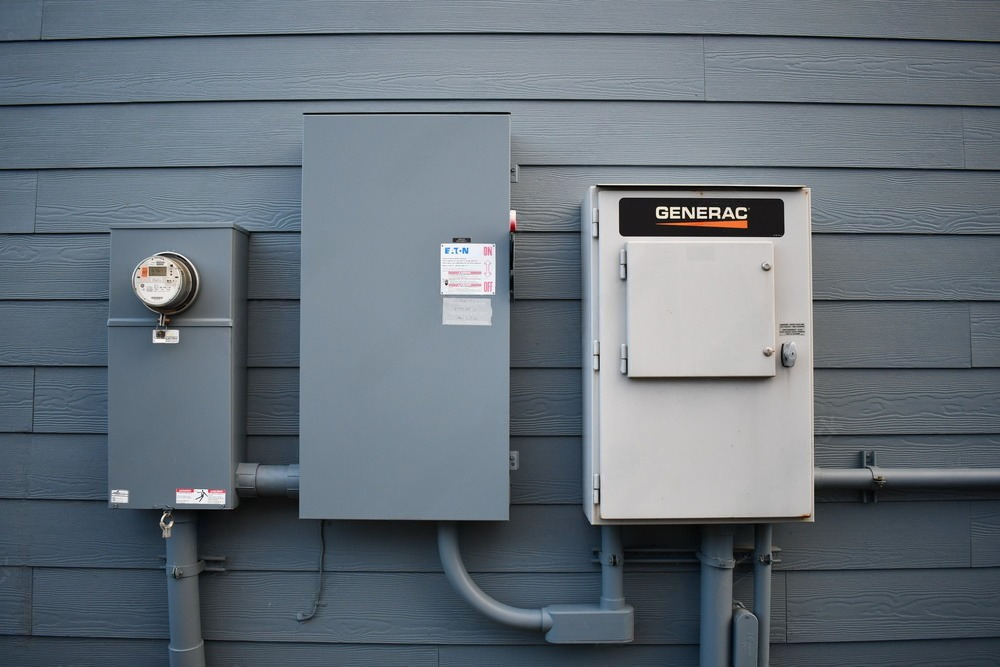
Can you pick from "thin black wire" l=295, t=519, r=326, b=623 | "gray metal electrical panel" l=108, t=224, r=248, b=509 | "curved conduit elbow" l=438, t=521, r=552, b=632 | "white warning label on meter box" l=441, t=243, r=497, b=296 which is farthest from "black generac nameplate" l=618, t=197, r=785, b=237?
"thin black wire" l=295, t=519, r=326, b=623

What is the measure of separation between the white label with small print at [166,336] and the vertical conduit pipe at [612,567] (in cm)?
144

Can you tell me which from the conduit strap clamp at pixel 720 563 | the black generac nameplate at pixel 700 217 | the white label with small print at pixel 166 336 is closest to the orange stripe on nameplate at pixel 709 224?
the black generac nameplate at pixel 700 217

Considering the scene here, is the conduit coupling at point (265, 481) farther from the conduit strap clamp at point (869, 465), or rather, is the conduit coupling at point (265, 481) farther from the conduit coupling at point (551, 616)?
the conduit strap clamp at point (869, 465)

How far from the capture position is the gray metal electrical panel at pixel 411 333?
152 cm

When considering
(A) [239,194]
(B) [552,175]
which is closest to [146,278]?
(A) [239,194]

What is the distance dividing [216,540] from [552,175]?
64.8 inches

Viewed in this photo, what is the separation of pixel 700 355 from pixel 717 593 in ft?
2.56

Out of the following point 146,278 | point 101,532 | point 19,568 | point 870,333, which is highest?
point 146,278

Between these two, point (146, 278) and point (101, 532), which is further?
point (101, 532)

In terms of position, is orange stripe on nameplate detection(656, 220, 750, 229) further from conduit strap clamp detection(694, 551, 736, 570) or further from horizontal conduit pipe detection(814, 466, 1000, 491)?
conduit strap clamp detection(694, 551, 736, 570)

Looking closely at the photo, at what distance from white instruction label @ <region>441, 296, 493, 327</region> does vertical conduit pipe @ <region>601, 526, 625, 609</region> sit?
2.53 ft

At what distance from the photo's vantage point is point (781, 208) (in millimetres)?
1494

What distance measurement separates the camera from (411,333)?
1522mm

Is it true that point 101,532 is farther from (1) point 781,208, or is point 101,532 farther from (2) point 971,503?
(2) point 971,503
